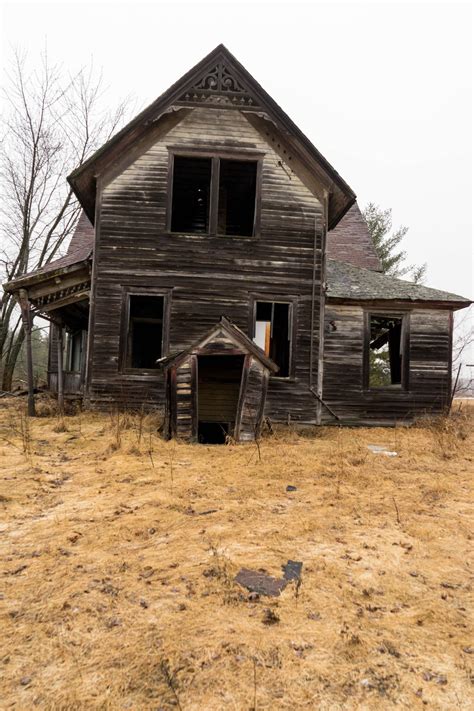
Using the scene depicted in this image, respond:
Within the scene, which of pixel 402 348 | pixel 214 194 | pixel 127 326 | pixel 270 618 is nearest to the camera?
pixel 270 618

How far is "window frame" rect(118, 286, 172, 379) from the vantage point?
1173cm

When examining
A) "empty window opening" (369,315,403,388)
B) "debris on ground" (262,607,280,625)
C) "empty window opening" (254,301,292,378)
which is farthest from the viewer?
"empty window opening" (369,315,403,388)

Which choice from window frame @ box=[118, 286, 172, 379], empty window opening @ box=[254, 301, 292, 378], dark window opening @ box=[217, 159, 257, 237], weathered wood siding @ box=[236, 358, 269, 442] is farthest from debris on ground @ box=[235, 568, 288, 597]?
dark window opening @ box=[217, 159, 257, 237]

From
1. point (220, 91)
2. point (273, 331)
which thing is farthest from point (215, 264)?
point (220, 91)

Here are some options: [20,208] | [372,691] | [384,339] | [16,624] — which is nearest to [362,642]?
[372,691]

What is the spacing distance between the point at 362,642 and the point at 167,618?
4.32 feet

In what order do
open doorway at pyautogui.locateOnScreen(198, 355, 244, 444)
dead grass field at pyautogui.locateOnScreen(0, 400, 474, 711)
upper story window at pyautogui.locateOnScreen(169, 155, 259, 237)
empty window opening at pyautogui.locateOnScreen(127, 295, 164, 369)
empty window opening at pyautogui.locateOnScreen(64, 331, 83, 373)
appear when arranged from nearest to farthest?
dead grass field at pyautogui.locateOnScreen(0, 400, 474, 711), open doorway at pyautogui.locateOnScreen(198, 355, 244, 444), upper story window at pyautogui.locateOnScreen(169, 155, 259, 237), empty window opening at pyautogui.locateOnScreen(127, 295, 164, 369), empty window opening at pyautogui.locateOnScreen(64, 331, 83, 373)

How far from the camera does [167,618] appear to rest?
9.87 feet

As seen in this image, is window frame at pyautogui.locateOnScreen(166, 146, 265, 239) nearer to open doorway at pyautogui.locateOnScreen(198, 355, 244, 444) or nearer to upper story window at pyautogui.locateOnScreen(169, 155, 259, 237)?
upper story window at pyautogui.locateOnScreen(169, 155, 259, 237)

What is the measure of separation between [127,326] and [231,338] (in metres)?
3.78

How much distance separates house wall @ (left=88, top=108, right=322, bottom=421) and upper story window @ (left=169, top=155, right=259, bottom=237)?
1.75 ft

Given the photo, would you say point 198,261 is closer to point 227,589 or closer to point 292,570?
point 292,570

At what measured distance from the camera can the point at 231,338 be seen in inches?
369

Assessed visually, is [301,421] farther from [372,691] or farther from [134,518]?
[372,691]
